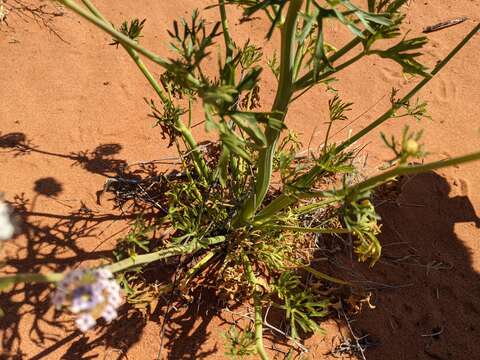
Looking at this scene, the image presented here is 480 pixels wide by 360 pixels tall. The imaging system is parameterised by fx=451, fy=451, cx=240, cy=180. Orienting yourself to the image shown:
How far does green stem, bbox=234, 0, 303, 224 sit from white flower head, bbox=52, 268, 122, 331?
82 centimetres

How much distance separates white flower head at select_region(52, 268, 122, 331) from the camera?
1275 mm

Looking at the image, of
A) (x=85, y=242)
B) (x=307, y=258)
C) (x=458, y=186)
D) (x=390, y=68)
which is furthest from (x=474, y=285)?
(x=85, y=242)

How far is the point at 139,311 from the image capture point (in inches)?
97.8

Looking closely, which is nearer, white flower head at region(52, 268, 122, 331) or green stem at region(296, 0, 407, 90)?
white flower head at region(52, 268, 122, 331)

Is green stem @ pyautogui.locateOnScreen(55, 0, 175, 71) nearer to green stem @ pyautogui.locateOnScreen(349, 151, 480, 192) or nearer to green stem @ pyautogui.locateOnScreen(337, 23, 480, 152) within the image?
green stem @ pyautogui.locateOnScreen(349, 151, 480, 192)

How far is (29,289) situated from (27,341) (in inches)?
10.7

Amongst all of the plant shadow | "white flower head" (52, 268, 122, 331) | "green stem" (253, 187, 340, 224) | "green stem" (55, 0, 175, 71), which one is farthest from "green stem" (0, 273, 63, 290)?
the plant shadow

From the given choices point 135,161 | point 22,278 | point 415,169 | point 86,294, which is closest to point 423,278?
point 415,169

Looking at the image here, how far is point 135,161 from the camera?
3098 millimetres

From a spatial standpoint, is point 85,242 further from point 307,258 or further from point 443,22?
point 443,22

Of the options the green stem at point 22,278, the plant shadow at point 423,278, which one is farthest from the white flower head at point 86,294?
the plant shadow at point 423,278

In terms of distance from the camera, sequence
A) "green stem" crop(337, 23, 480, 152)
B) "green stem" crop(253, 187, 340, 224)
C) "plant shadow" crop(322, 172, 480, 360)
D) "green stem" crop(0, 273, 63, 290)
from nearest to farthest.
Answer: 1. "green stem" crop(0, 273, 63, 290)
2. "green stem" crop(337, 23, 480, 152)
3. "green stem" crop(253, 187, 340, 224)
4. "plant shadow" crop(322, 172, 480, 360)

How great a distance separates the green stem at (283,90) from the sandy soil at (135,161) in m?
0.88

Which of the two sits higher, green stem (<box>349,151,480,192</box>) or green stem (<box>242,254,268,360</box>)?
green stem (<box>349,151,480,192</box>)
